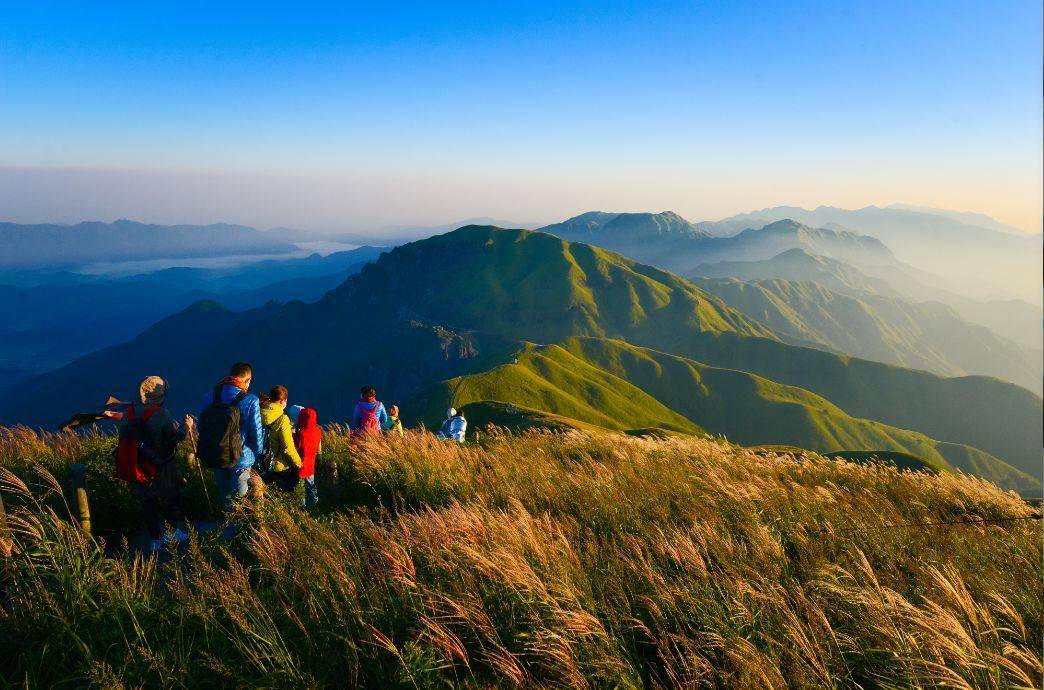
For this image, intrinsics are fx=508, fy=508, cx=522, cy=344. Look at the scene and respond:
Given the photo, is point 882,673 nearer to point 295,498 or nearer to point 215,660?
point 215,660

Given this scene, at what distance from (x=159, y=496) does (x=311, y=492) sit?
1887 millimetres

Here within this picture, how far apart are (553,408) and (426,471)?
297 feet

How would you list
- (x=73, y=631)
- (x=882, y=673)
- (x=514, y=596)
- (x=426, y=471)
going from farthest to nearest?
(x=426, y=471), (x=514, y=596), (x=73, y=631), (x=882, y=673)

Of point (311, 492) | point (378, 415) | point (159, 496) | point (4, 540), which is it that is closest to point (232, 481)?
point (159, 496)

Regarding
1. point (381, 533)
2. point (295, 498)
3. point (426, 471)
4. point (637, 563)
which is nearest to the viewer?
point (637, 563)

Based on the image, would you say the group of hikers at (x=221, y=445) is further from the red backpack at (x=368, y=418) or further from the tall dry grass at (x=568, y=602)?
the red backpack at (x=368, y=418)

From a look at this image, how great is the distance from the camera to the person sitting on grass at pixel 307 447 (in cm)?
776

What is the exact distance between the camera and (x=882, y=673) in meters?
3.15

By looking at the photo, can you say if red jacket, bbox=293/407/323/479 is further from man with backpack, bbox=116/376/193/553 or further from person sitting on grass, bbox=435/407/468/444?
person sitting on grass, bbox=435/407/468/444

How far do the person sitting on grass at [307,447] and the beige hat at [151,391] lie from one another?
189 centimetres

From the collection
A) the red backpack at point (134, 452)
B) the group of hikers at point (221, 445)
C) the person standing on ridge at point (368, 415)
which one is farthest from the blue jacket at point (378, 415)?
the red backpack at point (134, 452)

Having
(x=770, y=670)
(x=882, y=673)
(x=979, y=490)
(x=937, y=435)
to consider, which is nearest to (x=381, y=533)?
(x=770, y=670)

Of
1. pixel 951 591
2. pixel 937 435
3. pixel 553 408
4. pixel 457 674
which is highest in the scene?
pixel 951 591

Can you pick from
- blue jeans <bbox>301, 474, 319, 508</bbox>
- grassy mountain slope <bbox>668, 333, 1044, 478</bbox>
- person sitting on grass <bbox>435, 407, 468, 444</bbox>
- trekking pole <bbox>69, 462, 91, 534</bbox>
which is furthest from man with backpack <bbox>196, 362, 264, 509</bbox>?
grassy mountain slope <bbox>668, 333, 1044, 478</bbox>
